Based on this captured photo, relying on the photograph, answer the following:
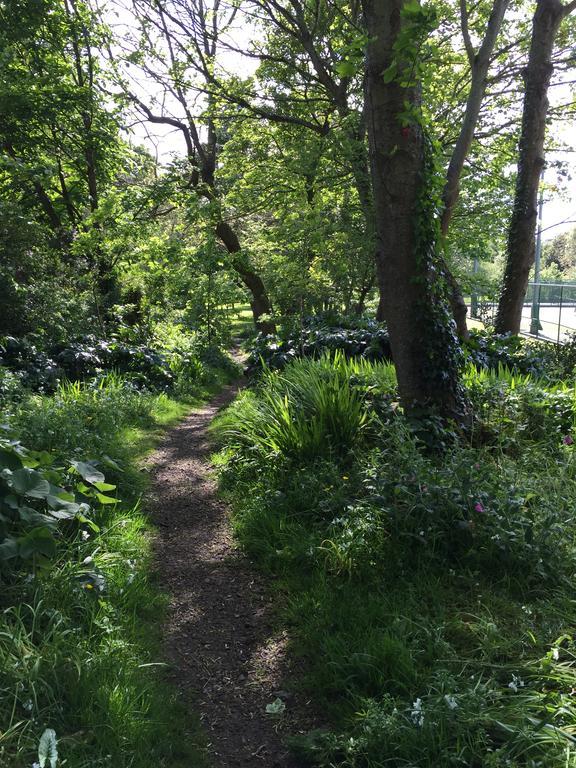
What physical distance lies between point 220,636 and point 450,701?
1550 millimetres

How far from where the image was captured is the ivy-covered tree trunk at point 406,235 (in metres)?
4.30

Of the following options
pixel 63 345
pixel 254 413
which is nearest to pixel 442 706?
pixel 254 413

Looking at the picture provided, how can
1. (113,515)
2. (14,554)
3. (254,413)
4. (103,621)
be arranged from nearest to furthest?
(14,554)
(103,621)
(113,515)
(254,413)

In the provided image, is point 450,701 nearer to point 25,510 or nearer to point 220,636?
point 220,636

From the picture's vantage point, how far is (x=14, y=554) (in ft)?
8.82

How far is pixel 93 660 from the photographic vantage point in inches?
98.8

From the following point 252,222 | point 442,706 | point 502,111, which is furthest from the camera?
point 252,222

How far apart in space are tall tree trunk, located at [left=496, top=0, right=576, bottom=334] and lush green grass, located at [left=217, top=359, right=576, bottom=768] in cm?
A: 405

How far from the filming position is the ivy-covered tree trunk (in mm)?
4301

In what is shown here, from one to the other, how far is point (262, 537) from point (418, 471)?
1.36 m

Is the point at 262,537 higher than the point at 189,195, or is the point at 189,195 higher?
the point at 189,195

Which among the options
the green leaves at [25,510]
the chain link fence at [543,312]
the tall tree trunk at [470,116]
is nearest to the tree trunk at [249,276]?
the tall tree trunk at [470,116]

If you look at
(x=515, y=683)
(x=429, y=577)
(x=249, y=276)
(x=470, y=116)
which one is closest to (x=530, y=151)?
(x=470, y=116)

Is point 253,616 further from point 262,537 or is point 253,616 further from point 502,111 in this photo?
point 502,111
